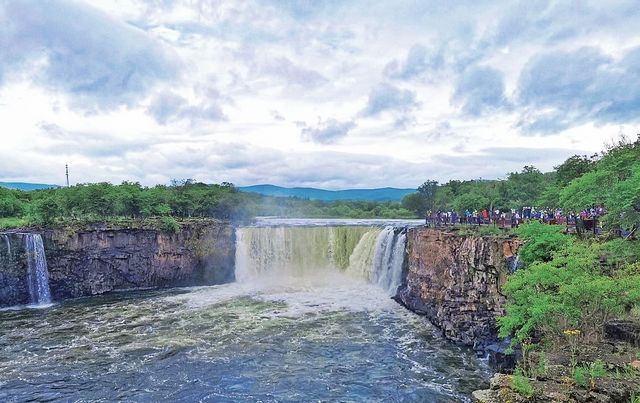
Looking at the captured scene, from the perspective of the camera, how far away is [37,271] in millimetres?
34656

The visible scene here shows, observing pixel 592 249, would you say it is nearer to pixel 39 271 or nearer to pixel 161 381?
pixel 161 381

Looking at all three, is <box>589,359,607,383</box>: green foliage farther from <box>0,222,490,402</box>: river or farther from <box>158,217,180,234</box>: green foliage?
<box>158,217,180,234</box>: green foliage

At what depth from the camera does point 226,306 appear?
3089 centimetres

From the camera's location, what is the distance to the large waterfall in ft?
128

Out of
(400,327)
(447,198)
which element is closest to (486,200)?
(447,198)

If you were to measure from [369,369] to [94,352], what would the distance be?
12.7 meters

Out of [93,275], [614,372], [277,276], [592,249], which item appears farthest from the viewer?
[277,276]

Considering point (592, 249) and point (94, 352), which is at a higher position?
point (592, 249)

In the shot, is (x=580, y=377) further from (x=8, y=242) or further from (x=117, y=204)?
(x=117, y=204)

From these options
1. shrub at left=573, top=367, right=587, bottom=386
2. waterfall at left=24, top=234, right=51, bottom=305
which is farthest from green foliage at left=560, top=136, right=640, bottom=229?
waterfall at left=24, top=234, right=51, bottom=305

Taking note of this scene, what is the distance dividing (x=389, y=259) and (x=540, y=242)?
54.1 ft

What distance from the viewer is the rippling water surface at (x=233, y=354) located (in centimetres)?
1755

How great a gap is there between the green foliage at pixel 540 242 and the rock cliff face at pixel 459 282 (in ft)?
6.31

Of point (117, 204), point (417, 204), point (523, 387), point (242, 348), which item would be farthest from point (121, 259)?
point (417, 204)
